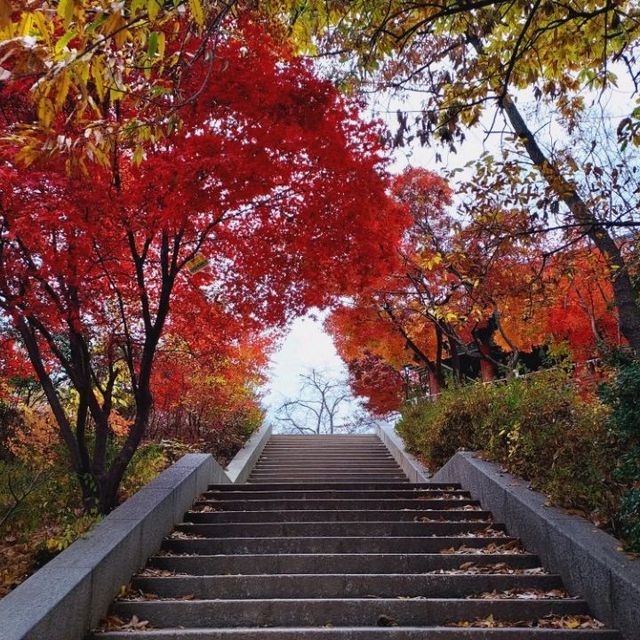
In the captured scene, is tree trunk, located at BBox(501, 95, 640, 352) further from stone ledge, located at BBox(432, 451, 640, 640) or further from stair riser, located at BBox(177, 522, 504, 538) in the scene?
stair riser, located at BBox(177, 522, 504, 538)

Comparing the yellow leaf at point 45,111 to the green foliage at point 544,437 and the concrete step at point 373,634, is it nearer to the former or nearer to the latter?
the concrete step at point 373,634

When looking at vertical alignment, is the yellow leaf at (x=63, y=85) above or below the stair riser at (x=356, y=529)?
above

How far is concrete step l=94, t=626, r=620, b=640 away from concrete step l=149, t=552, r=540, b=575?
1.24 m

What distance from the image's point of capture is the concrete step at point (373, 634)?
386 cm

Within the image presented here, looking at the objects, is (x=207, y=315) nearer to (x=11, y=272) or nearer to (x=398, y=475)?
(x=11, y=272)

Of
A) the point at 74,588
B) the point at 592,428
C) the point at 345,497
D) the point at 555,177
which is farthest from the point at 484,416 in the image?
the point at 74,588

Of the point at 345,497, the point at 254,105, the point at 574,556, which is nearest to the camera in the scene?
the point at 574,556

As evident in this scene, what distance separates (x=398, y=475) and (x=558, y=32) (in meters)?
9.23

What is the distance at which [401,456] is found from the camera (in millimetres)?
13328

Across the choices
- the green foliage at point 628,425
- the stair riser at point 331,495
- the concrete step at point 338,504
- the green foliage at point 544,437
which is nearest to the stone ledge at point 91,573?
the concrete step at point 338,504

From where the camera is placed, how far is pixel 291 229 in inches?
293

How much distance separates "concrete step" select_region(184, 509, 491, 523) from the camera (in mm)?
6883

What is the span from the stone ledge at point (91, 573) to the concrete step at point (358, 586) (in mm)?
590

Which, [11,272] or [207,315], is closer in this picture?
[11,272]
